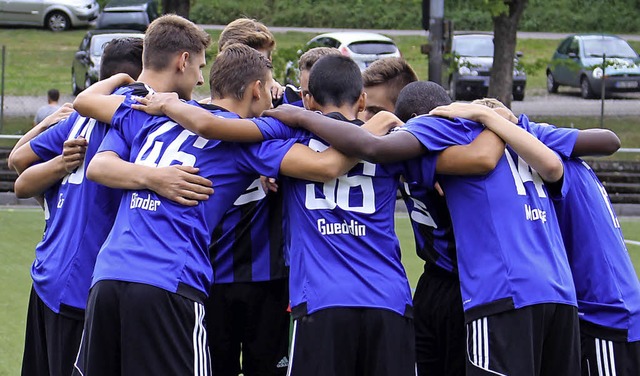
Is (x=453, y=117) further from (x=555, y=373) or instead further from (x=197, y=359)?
(x=197, y=359)

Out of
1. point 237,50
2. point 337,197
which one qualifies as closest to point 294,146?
point 337,197

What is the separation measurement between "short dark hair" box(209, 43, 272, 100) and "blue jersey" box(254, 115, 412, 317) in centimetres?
55

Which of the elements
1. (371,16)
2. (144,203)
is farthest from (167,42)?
(371,16)

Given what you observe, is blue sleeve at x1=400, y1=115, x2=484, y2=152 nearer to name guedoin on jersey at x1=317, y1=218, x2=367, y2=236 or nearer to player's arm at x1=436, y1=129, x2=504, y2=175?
player's arm at x1=436, y1=129, x2=504, y2=175

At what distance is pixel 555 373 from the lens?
4977 mm

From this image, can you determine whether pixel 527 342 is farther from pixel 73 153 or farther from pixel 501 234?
pixel 73 153

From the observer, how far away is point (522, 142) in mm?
4949

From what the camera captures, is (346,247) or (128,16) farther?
(128,16)

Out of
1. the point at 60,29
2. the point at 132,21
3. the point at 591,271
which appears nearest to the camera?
the point at 591,271

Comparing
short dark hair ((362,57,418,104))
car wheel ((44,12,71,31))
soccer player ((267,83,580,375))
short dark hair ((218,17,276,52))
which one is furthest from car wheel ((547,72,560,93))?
soccer player ((267,83,580,375))

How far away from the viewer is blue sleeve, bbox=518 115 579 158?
17.1 feet

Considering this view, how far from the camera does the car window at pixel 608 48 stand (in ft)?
80.3

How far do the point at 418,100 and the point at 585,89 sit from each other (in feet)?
63.6

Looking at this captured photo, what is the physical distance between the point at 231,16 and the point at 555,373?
29.2 m
